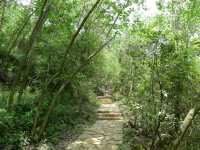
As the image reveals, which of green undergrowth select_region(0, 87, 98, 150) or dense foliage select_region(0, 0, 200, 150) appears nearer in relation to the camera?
green undergrowth select_region(0, 87, 98, 150)

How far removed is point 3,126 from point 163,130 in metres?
5.28

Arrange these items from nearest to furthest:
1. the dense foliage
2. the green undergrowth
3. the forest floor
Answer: the green undergrowth → the dense foliage → the forest floor

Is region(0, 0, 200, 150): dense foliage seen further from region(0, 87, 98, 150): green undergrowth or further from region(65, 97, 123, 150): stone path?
region(65, 97, 123, 150): stone path

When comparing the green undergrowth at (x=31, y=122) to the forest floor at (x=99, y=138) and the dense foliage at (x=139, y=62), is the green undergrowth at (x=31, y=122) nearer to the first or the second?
the dense foliage at (x=139, y=62)

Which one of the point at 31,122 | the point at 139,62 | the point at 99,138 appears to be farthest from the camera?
the point at 139,62

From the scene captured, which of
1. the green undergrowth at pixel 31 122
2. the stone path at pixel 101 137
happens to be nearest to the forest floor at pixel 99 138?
the stone path at pixel 101 137

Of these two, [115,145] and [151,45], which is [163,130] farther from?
[151,45]

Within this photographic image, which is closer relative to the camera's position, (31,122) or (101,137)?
(31,122)

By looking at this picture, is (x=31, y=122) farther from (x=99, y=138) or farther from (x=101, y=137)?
Answer: (x=101, y=137)

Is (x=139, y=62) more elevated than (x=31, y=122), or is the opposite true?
(x=139, y=62)

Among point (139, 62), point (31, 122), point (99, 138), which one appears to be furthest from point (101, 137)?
point (139, 62)

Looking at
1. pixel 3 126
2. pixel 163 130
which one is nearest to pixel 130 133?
pixel 163 130

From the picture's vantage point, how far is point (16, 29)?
15.1 metres

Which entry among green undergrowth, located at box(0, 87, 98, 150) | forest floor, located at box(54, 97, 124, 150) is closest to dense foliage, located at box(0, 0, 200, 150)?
green undergrowth, located at box(0, 87, 98, 150)
